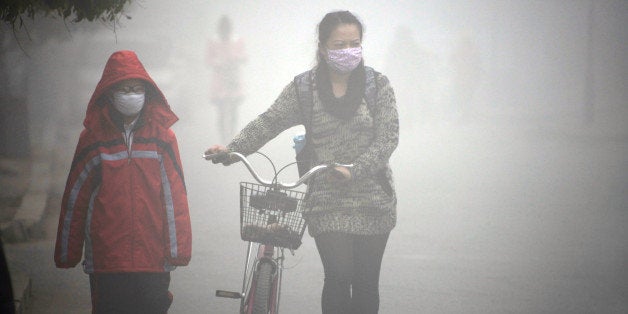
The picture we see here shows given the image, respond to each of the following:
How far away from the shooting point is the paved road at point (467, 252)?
6.82 meters

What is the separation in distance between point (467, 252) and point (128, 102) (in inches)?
230

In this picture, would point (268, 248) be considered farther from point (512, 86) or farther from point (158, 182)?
point (512, 86)

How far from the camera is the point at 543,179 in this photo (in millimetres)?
16844

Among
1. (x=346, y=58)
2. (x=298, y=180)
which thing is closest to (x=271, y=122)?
(x=346, y=58)

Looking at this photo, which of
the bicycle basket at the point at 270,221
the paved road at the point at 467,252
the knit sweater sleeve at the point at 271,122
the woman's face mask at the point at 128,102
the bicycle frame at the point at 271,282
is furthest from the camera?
the paved road at the point at 467,252

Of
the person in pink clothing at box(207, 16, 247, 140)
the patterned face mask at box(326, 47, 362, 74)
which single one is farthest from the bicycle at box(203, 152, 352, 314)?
the person in pink clothing at box(207, 16, 247, 140)

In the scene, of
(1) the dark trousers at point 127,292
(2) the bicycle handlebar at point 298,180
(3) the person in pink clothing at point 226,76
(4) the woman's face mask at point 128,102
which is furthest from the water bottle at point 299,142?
(3) the person in pink clothing at point 226,76

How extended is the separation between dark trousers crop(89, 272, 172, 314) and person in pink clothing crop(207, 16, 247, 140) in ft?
→ 109

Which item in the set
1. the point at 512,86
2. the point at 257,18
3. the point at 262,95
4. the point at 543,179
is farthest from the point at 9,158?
the point at 257,18

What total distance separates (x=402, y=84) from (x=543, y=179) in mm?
43374

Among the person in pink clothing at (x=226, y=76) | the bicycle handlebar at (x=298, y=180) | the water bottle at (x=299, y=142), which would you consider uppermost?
the person in pink clothing at (x=226, y=76)

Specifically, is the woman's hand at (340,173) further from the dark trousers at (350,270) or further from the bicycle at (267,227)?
the dark trousers at (350,270)

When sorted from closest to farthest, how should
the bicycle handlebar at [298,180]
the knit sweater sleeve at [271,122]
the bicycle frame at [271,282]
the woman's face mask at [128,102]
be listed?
the bicycle handlebar at [298,180]
the bicycle frame at [271,282]
the woman's face mask at [128,102]
the knit sweater sleeve at [271,122]

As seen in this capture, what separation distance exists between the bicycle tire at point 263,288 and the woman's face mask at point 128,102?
1033 mm
